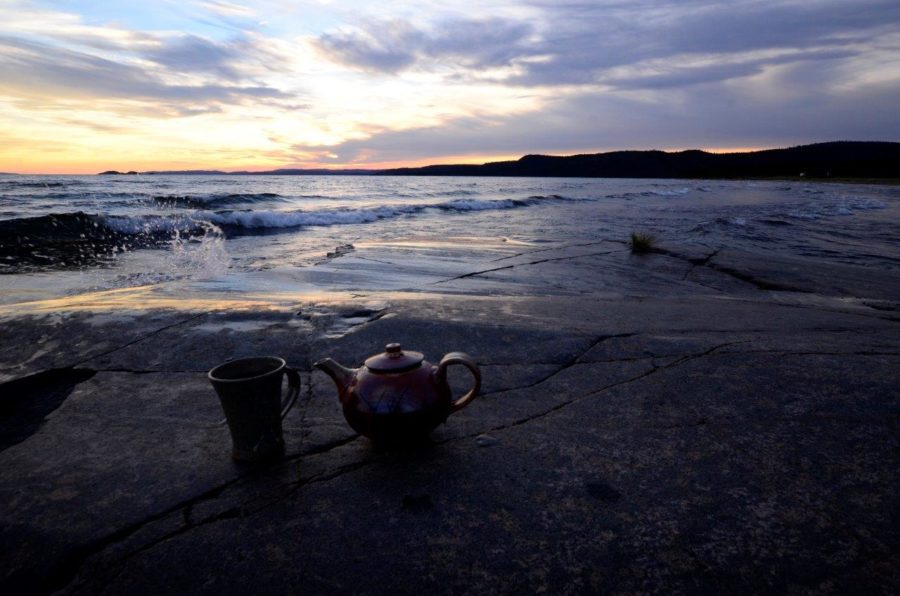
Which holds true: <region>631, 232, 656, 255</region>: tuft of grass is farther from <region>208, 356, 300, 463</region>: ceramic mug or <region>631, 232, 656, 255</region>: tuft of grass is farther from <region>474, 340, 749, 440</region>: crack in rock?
<region>208, 356, 300, 463</region>: ceramic mug

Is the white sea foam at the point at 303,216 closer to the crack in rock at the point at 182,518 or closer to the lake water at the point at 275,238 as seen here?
the lake water at the point at 275,238

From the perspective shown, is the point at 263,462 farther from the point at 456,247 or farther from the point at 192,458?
the point at 456,247

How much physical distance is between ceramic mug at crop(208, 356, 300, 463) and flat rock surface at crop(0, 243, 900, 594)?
93 millimetres

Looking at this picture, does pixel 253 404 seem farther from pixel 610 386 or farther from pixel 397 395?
pixel 610 386

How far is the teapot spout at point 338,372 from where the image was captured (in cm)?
226

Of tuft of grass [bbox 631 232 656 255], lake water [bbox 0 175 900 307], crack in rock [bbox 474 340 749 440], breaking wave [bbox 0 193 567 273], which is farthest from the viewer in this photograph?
tuft of grass [bbox 631 232 656 255]

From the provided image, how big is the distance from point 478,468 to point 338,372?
0.73 metres

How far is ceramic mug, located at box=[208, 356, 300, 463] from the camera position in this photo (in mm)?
2113

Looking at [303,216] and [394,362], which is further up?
[394,362]

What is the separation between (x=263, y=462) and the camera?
222 centimetres

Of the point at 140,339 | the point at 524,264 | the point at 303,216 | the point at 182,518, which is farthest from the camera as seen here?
the point at 303,216

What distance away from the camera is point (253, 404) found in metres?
2.15

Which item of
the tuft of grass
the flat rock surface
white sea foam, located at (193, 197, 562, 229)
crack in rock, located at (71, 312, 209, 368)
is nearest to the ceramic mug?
the flat rock surface

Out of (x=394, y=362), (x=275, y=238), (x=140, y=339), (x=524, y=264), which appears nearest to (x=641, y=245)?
(x=524, y=264)
